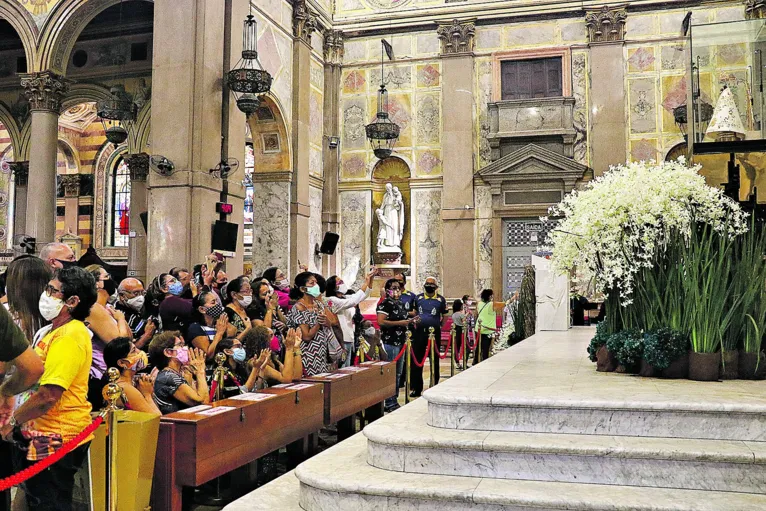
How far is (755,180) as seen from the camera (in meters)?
6.58

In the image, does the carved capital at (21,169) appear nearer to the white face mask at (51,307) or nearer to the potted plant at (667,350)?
the white face mask at (51,307)

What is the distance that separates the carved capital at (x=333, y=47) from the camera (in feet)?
63.3

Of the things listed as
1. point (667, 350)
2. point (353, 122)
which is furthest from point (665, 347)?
point (353, 122)

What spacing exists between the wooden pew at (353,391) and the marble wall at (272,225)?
9603mm

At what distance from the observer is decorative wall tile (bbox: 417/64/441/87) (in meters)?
19.1

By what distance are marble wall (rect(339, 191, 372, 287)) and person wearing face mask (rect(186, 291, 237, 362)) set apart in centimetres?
1280

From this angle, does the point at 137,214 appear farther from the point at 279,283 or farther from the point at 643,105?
the point at 643,105

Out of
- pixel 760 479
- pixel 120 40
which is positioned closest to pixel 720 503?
pixel 760 479

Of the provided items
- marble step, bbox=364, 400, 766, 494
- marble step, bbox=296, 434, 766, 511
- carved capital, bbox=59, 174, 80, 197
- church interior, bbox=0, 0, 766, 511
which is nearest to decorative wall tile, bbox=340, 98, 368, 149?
church interior, bbox=0, 0, 766, 511

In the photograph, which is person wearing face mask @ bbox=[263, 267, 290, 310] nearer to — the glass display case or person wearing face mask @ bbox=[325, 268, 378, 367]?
person wearing face mask @ bbox=[325, 268, 378, 367]

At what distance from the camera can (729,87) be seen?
21.9ft

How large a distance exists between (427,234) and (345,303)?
11246mm

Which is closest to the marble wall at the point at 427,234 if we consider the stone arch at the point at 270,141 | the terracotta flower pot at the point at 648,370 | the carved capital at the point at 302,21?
the stone arch at the point at 270,141

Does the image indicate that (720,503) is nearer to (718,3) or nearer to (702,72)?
(702,72)
